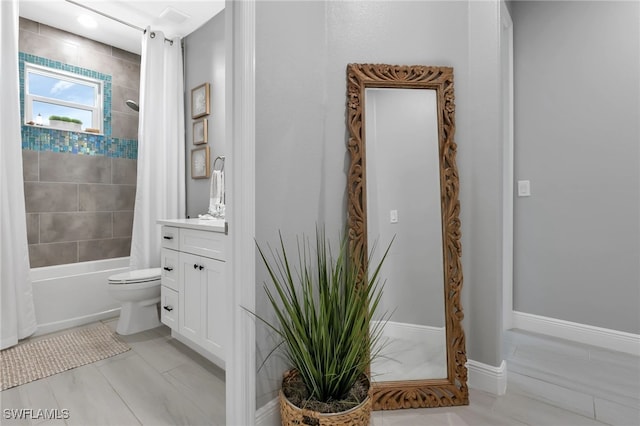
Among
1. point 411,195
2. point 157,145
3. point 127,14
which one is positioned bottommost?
point 411,195

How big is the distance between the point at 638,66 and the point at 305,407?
2766 mm

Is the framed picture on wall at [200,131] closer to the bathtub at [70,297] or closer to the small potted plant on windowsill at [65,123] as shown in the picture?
the small potted plant on windowsill at [65,123]

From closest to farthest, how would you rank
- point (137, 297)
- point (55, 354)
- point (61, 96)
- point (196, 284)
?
point (196, 284) < point (55, 354) < point (137, 297) < point (61, 96)

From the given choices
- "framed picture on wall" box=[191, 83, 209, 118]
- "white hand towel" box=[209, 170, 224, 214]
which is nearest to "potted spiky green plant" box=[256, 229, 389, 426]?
"white hand towel" box=[209, 170, 224, 214]

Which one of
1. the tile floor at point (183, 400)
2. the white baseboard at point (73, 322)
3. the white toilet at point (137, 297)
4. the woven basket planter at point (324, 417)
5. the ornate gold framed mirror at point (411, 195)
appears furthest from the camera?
the white baseboard at point (73, 322)

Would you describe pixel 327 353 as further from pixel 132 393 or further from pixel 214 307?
pixel 132 393

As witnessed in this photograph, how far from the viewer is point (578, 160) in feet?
7.67

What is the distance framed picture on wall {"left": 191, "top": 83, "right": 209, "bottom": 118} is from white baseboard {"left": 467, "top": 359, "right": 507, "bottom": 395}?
2.86m

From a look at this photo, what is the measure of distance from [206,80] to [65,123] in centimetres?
138

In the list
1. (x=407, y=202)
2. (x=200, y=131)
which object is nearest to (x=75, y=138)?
(x=200, y=131)

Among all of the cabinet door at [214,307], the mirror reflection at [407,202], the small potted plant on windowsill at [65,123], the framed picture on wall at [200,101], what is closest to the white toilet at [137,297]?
the cabinet door at [214,307]

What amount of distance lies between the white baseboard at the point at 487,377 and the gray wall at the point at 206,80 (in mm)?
2321

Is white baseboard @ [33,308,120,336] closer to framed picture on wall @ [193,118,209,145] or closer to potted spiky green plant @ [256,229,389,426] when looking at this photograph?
framed picture on wall @ [193,118,209,145]

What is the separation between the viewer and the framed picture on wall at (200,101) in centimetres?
309
